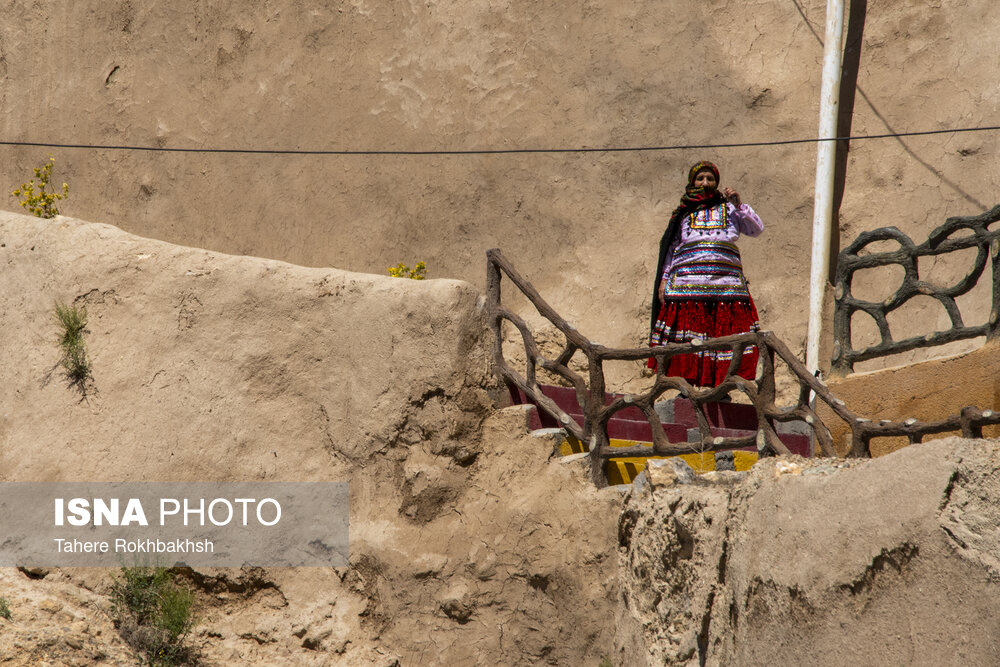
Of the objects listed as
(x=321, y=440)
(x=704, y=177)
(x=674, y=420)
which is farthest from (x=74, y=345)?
(x=704, y=177)

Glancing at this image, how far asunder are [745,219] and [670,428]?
1.60 metres

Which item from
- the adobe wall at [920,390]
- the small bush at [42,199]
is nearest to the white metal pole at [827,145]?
the adobe wall at [920,390]

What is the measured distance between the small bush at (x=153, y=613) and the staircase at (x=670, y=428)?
6.47ft

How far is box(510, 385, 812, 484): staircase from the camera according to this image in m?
6.15

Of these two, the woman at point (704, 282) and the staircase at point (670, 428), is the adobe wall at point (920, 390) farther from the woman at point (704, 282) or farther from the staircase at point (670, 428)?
the woman at point (704, 282)

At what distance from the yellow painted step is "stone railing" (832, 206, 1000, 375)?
3.81 ft

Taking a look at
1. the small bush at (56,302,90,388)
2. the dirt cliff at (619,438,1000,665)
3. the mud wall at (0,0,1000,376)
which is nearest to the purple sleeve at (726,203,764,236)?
the mud wall at (0,0,1000,376)

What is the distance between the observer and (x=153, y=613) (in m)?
5.82

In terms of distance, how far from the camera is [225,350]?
6383mm

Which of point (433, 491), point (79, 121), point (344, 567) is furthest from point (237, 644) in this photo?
point (79, 121)

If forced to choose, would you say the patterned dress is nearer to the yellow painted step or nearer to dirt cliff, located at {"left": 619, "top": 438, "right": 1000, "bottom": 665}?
the yellow painted step

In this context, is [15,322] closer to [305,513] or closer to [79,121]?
[305,513]

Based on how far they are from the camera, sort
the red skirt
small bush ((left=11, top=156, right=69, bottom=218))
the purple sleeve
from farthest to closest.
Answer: small bush ((left=11, top=156, right=69, bottom=218)) < the purple sleeve < the red skirt

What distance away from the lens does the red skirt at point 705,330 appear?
23.2 ft
